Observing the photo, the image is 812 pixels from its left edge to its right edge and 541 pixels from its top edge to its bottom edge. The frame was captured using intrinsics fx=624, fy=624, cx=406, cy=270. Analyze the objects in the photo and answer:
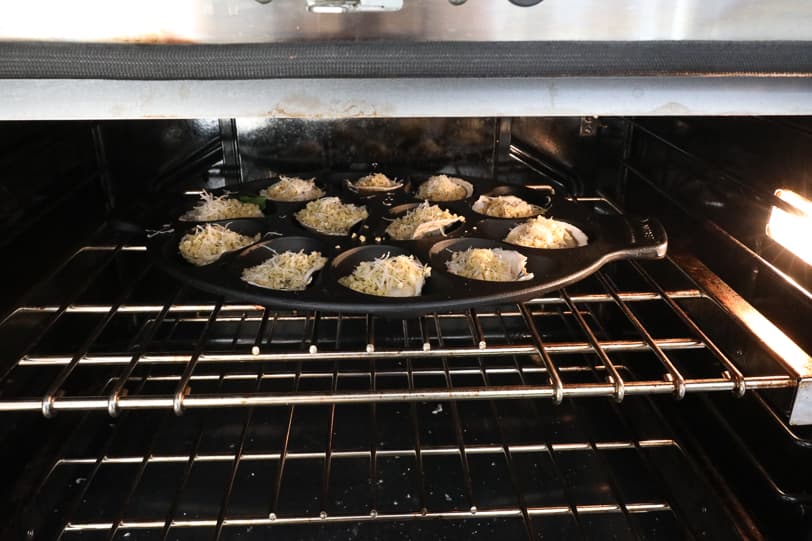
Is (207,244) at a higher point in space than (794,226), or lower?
lower

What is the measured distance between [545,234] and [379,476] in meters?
0.79

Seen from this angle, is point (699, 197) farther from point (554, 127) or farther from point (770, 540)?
point (770, 540)

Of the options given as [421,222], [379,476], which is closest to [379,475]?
[379,476]

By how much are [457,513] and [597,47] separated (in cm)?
110

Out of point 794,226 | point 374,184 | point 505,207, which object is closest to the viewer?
point 794,226

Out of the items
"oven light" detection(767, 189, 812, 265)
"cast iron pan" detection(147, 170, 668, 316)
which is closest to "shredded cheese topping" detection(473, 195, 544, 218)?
"cast iron pan" detection(147, 170, 668, 316)

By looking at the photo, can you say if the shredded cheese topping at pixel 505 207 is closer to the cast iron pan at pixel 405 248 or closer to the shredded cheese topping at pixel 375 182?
the cast iron pan at pixel 405 248

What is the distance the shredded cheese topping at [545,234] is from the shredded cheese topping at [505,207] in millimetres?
97

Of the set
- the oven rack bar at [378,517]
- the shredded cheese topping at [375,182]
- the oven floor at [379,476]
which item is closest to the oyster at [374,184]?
the shredded cheese topping at [375,182]

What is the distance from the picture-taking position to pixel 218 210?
1884 mm

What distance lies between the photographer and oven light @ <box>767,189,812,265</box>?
4.05 feet

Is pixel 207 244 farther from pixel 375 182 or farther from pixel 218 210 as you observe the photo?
pixel 375 182

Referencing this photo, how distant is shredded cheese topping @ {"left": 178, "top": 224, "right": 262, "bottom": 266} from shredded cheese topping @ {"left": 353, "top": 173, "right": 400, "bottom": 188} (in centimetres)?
47

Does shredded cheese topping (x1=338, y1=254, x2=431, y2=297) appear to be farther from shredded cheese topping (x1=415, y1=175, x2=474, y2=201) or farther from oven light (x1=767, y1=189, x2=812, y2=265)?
oven light (x1=767, y1=189, x2=812, y2=265)
